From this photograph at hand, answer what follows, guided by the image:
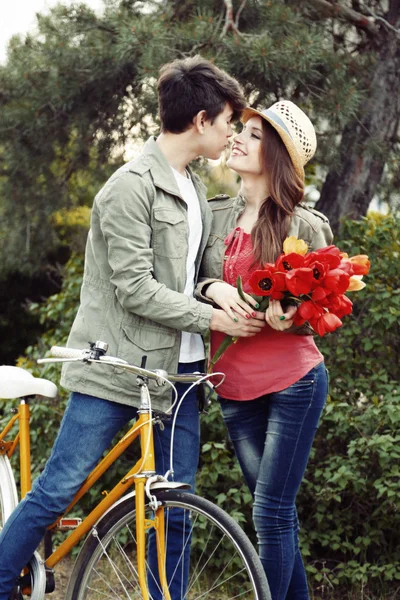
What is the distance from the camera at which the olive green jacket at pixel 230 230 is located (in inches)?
107

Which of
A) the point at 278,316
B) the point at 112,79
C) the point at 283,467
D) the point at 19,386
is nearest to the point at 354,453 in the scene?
the point at 283,467

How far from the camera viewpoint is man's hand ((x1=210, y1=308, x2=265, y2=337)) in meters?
2.51

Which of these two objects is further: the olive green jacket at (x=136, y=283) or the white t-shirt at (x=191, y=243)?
the white t-shirt at (x=191, y=243)

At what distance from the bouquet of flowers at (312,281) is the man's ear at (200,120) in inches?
17.8

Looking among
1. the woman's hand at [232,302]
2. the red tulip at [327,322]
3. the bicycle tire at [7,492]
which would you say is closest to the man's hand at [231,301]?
the woman's hand at [232,302]

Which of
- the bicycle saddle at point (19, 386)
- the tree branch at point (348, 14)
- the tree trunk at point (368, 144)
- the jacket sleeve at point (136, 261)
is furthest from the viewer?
the tree trunk at point (368, 144)

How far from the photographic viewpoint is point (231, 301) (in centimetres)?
253

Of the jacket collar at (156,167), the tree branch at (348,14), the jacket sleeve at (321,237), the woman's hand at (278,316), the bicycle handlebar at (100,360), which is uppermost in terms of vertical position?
the tree branch at (348,14)

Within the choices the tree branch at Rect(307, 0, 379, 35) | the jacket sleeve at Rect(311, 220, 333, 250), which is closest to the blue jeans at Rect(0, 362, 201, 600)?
the jacket sleeve at Rect(311, 220, 333, 250)

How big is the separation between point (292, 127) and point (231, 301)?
590 mm

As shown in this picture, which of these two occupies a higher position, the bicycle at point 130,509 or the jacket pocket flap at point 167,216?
the jacket pocket flap at point 167,216

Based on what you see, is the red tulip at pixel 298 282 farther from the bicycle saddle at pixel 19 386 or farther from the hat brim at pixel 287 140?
the bicycle saddle at pixel 19 386

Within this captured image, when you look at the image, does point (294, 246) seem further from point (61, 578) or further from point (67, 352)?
point (61, 578)

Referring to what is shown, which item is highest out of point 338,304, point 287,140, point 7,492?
point 287,140
